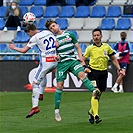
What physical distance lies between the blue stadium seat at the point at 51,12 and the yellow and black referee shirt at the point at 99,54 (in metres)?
14.4

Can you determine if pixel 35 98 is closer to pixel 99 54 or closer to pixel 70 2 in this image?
pixel 99 54

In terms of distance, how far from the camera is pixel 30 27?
12.7 meters

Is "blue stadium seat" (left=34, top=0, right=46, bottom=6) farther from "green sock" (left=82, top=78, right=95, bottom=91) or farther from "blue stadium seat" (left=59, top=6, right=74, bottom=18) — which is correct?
"green sock" (left=82, top=78, right=95, bottom=91)

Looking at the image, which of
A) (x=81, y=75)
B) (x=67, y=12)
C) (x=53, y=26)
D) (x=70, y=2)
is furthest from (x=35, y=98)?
(x=70, y=2)

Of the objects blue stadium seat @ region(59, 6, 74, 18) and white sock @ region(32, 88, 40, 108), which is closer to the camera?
white sock @ region(32, 88, 40, 108)

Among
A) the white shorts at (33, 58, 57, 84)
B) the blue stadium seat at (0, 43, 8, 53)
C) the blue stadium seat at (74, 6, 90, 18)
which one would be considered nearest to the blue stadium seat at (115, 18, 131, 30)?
the blue stadium seat at (74, 6, 90, 18)

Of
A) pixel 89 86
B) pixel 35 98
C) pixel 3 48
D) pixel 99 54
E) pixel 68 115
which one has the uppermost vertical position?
pixel 99 54

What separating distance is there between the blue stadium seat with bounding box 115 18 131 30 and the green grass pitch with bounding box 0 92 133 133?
6.39 metres

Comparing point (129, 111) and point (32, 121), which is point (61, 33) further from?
point (129, 111)

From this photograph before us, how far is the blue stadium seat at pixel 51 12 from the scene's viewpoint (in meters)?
27.0

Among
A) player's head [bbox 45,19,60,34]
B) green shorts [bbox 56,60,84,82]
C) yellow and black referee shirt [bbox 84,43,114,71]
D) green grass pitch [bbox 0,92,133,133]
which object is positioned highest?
player's head [bbox 45,19,60,34]

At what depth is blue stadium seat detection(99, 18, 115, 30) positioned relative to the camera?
25.5 meters

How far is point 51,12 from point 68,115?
14.0 m

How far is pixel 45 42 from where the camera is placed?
12703 mm
